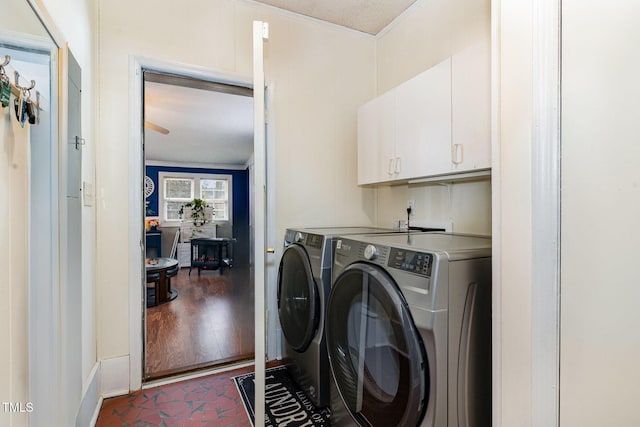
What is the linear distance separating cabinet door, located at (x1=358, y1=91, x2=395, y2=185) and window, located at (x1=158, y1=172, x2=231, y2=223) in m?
2.79

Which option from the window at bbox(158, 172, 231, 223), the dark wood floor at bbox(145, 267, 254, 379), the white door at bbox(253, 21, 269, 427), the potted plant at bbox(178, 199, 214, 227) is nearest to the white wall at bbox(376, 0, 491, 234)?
the white door at bbox(253, 21, 269, 427)

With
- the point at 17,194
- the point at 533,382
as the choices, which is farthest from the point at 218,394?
the point at 533,382

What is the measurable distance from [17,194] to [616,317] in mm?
1752

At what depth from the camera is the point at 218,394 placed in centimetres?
190

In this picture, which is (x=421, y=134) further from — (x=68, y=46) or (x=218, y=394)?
(x=218, y=394)

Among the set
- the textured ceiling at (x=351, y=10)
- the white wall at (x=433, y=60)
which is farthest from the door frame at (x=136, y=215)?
the white wall at (x=433, y=60)

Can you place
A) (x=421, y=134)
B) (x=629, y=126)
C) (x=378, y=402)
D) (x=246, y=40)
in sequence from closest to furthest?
(x=629, y=126) → (x=378, y=402) → (x=421, y=134) → (x=246, y=40)

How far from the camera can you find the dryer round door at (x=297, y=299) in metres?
1.75

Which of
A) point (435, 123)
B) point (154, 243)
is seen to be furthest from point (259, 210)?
point (154, 243)

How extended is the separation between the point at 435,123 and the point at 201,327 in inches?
104

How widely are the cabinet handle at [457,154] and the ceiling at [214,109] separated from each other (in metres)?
1.36

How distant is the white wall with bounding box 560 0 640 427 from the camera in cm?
80

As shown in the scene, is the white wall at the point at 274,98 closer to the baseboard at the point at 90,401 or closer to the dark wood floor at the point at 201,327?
the baseboard at the point at 90,401

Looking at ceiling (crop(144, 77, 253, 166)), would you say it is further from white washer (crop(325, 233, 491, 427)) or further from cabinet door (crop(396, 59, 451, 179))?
white washer (crop(325, 233, 491, 427))
